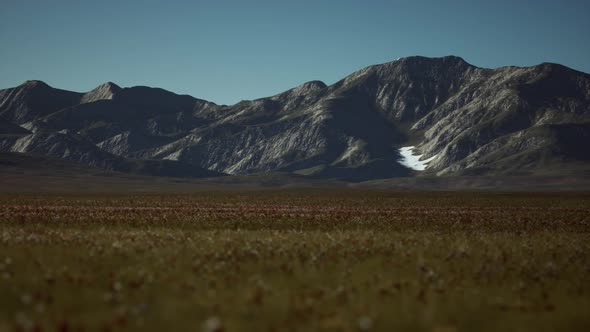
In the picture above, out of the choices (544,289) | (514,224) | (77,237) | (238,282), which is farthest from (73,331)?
(514,224)

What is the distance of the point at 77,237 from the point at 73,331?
13.7 m

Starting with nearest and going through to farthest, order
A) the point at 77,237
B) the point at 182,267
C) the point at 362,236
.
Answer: the point at 182,267
the point at 77,237
the point at 362,236

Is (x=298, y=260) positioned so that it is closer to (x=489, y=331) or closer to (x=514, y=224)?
(x=489, y=331)

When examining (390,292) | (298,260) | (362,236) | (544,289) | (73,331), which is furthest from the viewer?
(362,236)

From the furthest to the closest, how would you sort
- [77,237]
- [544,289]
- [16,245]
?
[77,237] < [16,245] < [544,289]

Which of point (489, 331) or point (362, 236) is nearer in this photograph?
point (489, 331)

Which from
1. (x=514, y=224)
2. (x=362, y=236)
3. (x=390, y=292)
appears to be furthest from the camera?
(x=514, y=224)

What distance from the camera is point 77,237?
22.3 metres

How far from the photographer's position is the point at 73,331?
9.40 m

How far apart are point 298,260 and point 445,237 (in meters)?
10.9

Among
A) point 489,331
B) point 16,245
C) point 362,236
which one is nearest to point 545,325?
point 489,331

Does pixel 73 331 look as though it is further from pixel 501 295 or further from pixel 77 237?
pixel 77 237

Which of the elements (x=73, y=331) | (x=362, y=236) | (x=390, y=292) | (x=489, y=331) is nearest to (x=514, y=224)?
(x=362, y=236)

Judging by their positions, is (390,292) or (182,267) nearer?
(390,292)
